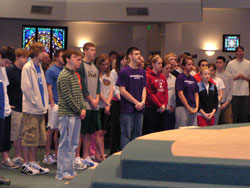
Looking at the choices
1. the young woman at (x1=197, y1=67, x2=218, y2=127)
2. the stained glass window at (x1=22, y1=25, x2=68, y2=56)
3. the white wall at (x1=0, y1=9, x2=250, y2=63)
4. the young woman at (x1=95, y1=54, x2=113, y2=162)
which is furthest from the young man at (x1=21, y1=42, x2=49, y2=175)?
the stained glass window at (x1=22, y1=25, x2=68, y2=56)

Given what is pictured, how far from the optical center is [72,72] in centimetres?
577

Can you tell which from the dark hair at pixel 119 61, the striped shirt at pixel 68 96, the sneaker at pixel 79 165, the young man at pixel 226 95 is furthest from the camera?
the young man at pixel 226 95

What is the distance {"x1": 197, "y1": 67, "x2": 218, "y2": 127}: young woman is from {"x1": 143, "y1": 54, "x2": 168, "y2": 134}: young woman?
25.1 inches

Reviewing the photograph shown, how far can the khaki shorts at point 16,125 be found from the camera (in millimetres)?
6641

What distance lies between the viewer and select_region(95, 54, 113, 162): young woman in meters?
6.91

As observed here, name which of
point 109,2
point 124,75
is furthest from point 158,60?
point 109,2

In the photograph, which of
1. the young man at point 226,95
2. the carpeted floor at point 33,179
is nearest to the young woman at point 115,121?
the carpeted floor at point 33,179

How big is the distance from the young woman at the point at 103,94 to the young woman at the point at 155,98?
57 cm

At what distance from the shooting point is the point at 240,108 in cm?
977

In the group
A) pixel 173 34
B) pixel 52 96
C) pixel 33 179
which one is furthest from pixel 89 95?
pixel 173 34

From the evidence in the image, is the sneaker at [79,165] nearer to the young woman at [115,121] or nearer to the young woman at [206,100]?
the young woman at [115,121]

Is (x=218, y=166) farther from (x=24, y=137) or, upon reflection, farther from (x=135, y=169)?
(x=24, y=137)

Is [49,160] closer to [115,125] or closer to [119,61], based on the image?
[115,125]

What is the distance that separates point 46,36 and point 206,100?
11.4 metres
